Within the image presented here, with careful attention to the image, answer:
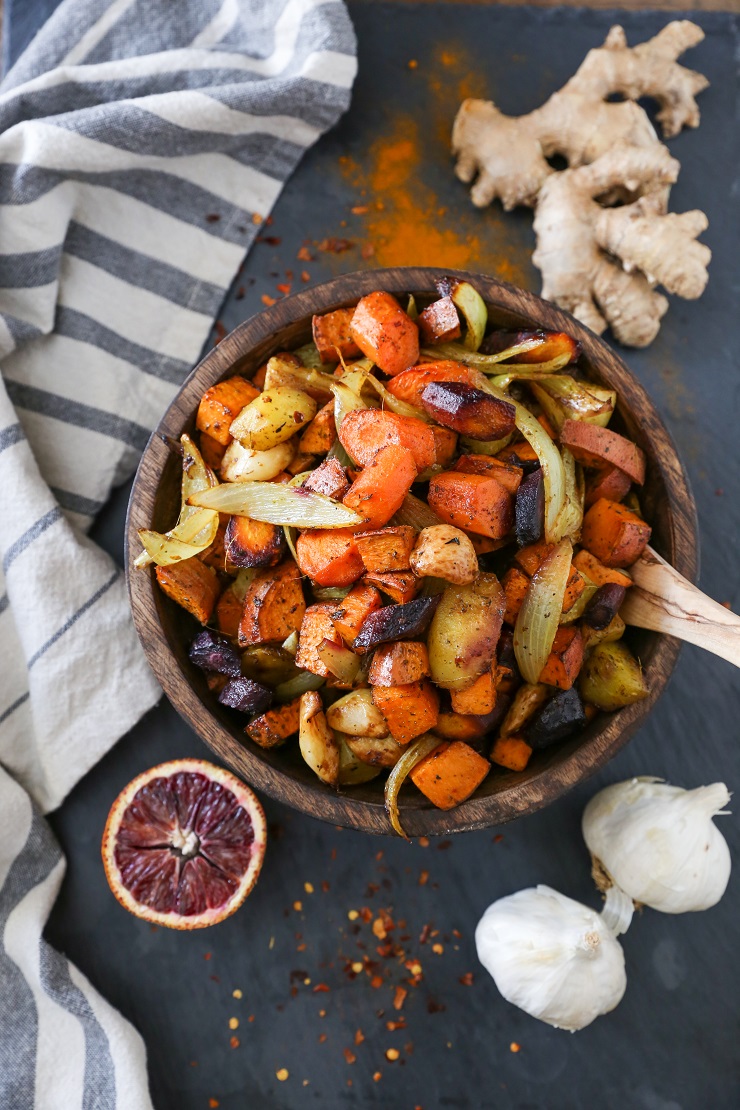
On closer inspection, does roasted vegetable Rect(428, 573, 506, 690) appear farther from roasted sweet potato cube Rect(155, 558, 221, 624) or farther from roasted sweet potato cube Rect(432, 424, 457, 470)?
roasted sweet potato cube Rect(155, 558, 221, 624)

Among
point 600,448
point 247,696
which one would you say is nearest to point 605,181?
point 600,448

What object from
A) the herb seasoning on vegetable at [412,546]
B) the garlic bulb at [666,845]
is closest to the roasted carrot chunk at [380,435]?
the herb seasoning on vegetable at [412,546]

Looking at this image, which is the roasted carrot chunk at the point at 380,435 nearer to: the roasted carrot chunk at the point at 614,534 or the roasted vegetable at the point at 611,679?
the roasted carrot chunk at the point at 614,534

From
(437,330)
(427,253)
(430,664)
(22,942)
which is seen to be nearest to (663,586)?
(430,664)

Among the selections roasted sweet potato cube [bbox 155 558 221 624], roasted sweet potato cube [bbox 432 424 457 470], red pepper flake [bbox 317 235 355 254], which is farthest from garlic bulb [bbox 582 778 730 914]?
red pepper flake [bbox 317 235 355 254]

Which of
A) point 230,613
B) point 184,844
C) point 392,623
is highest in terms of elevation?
point 392,623

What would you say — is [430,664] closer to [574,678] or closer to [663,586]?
[574,678]

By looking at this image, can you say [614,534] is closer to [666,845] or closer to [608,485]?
[608,485]
